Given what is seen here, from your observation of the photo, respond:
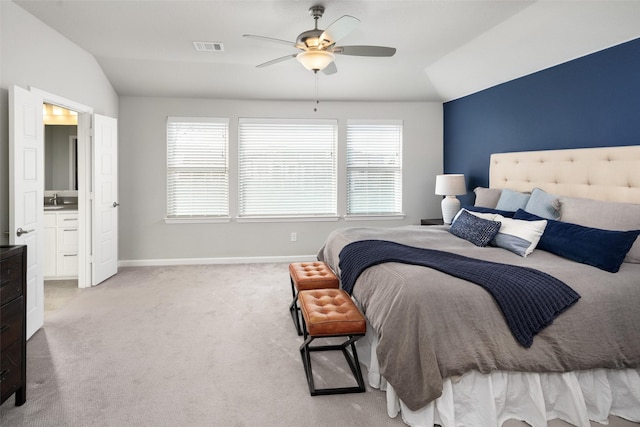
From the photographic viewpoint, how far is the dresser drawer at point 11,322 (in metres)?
2.21

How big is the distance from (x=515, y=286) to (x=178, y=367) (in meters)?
2.19

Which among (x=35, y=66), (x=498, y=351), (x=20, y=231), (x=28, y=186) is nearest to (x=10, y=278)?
(x=20, y=231)

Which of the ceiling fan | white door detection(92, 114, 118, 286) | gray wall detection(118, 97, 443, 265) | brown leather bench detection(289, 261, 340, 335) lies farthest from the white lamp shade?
white door detection(92, 114, 118, 286)

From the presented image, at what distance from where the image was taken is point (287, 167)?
6082mm

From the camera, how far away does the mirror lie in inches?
220

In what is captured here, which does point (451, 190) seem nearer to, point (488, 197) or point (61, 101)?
point (488, 197)

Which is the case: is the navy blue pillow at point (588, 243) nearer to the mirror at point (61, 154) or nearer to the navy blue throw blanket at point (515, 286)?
the navy blue throw blanket at point (515, 286)

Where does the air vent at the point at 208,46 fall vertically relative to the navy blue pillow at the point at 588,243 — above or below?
above

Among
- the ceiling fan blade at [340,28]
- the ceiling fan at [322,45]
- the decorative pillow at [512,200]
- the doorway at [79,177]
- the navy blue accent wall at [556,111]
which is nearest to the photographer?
the ceiling fan blade at [340,28]

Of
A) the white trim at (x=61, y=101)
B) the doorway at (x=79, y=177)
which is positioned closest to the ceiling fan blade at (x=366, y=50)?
the white trim at (x=61, y=101)

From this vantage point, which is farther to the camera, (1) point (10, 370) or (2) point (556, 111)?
(2) point (556, 111)

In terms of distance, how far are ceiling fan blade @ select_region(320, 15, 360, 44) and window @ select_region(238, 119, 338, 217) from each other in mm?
3016

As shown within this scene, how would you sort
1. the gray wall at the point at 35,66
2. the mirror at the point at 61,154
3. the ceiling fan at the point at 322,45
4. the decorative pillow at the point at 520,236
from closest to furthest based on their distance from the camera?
1. the ceiling fan at the point at 322,45
2. the decorative pillow at the point at 520,236
3. the gray wall at the point at 35,66
4. the mirror at the point at 61,154

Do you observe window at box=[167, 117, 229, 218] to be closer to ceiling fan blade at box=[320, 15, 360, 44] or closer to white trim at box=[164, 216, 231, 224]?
white trim at box=[164, 216, 231, 224]
